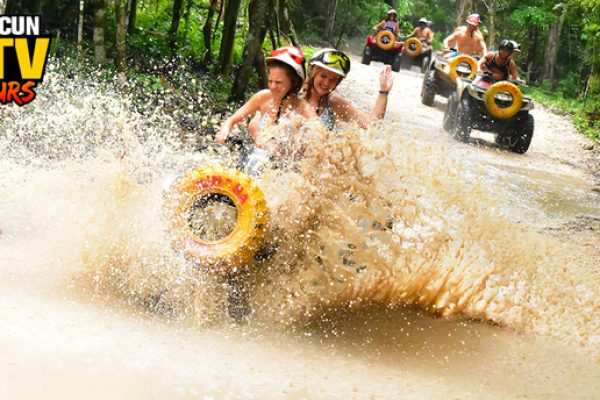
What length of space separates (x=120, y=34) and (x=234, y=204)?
16.6ft

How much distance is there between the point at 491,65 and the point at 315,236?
785cm

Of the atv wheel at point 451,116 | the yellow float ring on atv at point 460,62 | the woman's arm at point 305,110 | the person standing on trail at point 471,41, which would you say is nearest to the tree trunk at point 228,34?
the atv wheel at point 451,116

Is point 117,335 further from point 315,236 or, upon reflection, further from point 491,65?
point 491,65

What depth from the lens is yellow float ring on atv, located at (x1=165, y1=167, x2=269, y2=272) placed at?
386cm

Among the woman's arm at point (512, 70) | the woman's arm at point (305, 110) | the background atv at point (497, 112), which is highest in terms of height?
the woman's arm at point (512, 70)

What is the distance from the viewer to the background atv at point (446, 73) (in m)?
12.9

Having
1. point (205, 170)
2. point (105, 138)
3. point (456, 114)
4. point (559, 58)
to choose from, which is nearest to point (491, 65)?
point (456, 114)

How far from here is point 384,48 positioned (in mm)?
18984

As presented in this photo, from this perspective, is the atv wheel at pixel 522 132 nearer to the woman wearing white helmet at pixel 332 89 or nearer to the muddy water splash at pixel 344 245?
the muddy water splash at pixel 344 245

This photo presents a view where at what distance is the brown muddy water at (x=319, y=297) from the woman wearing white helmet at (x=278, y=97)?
1.00 feet

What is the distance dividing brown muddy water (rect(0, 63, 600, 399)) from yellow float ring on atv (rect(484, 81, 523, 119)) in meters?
5.46

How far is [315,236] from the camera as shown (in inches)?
160

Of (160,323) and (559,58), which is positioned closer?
(160,323)

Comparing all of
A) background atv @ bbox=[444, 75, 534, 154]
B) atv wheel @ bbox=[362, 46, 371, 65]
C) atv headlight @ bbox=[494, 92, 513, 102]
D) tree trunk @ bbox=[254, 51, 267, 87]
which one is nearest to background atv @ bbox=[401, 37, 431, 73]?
atv wheel @ bbox=[362, 46, 371, 65]
